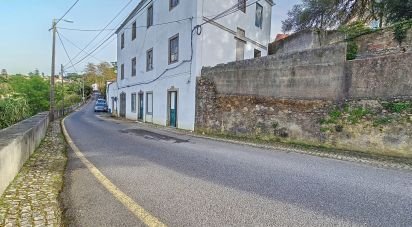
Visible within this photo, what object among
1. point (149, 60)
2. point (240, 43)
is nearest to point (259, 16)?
point (240, 43)

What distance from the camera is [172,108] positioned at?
17.9m

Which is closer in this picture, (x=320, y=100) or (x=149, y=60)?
(x=320, y=100)

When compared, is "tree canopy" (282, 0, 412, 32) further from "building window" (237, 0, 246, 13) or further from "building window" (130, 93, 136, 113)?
"building window" (130, 93, 136, 113)

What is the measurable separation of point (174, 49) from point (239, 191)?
47.6 feet

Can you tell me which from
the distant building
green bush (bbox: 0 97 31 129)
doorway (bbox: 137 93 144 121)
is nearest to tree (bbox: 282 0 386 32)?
doorway (bbox: 137 93 144 121)

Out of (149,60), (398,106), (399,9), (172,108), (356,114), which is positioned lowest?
(172,108)

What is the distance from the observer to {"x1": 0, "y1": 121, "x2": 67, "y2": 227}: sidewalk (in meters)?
3.59

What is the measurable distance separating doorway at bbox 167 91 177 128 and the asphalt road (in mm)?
9724

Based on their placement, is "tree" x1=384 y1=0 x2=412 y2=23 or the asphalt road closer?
the asphalt road

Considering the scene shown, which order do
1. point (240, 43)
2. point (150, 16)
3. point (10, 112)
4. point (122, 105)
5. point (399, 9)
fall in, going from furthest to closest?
point (122, 105) → point (150, 16) → point (240, 43) → point (10, 112) → point (399, 9)

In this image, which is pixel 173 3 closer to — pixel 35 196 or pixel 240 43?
pixel 240 43

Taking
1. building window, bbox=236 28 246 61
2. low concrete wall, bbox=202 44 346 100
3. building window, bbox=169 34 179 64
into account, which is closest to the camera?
low concrete wall, bbox=202 44 346 100

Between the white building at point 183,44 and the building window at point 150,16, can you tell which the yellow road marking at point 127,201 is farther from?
the building window at point 150,16

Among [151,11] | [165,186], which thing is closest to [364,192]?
[165,186]
